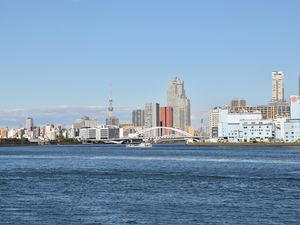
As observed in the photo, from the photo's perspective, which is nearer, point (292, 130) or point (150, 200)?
point (150, 200)

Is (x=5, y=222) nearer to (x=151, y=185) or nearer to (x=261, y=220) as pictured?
(x=261, y=220)

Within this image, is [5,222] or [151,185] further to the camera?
[151,185]

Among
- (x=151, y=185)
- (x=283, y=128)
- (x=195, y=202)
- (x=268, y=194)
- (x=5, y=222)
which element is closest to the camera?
(x=5, y=222)

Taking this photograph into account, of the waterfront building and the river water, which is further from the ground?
the waterfront building

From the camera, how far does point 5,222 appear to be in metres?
25.8

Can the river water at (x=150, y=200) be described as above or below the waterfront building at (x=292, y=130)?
below

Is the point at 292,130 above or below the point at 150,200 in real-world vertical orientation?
above

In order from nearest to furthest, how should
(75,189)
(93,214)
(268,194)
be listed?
(93,214) < (268,194) < (75,189)

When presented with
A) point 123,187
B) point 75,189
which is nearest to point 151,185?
point 123,187

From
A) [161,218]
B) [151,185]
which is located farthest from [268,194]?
[161,218]

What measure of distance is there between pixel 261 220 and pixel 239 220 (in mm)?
844

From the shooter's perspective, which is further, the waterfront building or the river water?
the waterfront building

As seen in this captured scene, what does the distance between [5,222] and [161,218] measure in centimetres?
580

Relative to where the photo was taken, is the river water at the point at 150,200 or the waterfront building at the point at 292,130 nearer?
the river water at the point at 150,200
